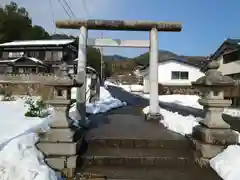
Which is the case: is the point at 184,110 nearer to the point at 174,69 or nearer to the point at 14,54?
the point at 174,69

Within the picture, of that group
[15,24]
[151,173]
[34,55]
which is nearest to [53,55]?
[34,55]

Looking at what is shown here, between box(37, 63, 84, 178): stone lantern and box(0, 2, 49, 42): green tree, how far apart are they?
48.0 m

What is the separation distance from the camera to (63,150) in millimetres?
4145

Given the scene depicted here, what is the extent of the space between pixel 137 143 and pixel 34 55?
40.0m

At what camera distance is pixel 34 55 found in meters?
40.4

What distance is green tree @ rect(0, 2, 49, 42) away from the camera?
45562 millimetres

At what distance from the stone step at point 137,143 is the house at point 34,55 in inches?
1324

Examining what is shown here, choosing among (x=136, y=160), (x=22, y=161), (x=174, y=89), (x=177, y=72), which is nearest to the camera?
(x=22, y=161)

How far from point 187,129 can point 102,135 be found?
236 centimetres

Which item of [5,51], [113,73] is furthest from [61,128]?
[113,73]

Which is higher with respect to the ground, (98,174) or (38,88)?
(38,88)

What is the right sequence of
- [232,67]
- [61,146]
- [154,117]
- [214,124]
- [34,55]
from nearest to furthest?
[61,146] < [214,124] < [154,117] < [232,67] < [34,55]

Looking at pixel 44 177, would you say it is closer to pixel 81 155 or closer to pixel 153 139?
pixel 81 155

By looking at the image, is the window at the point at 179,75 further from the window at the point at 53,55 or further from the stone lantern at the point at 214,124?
the stone lantern at the point at 214,124
